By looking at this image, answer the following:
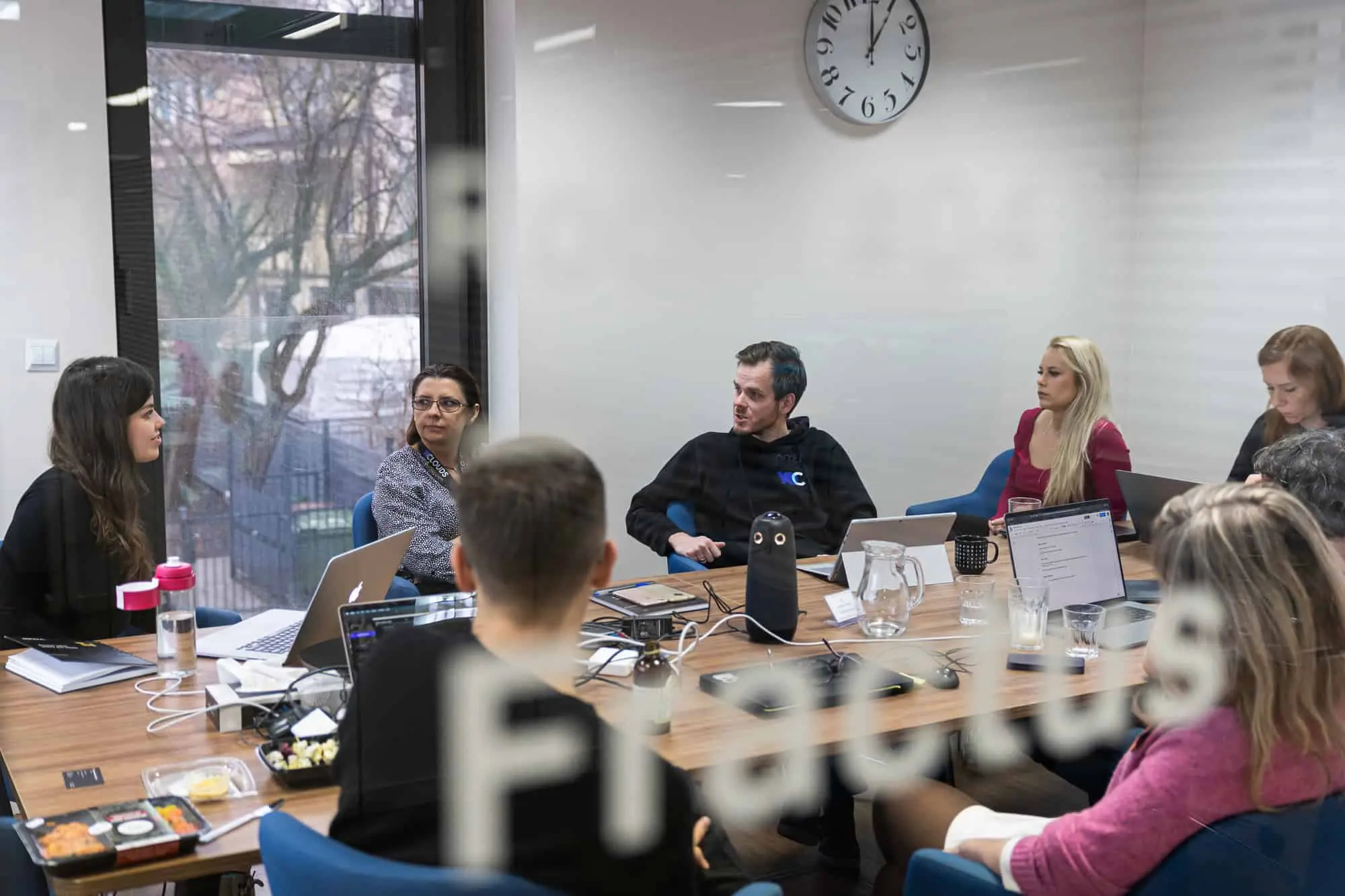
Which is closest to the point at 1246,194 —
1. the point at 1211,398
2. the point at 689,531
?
the point at 1211,398

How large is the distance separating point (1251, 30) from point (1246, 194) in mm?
452

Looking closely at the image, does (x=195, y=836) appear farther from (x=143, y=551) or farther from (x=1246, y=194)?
(x=1246, y=194)

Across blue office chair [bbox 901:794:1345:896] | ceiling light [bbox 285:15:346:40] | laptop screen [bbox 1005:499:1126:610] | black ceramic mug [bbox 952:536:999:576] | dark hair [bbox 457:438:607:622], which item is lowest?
blue office chair [bbox 901:794:1345:896]

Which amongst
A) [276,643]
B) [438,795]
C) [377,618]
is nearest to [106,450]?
[276,643]

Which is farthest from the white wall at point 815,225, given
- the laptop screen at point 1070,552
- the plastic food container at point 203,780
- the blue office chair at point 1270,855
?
the blue office chair at point 1270,855

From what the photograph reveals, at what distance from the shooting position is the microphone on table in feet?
6.82

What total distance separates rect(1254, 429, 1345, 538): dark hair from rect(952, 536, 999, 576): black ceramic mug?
0.56 m

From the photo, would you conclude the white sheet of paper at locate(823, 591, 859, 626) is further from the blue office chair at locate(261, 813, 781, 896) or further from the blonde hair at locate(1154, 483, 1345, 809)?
the blue office chair at locate(261, 813, 781, 896)

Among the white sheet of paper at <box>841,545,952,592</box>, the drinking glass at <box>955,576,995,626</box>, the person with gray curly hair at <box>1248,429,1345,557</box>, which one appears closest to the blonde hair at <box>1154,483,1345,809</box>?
the person with gray curly hair at <box>1248,429,1345,557</box>

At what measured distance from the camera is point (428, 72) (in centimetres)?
297

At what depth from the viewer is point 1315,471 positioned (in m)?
2.09

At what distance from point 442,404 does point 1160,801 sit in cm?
183

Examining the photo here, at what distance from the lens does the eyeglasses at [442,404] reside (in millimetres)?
2750

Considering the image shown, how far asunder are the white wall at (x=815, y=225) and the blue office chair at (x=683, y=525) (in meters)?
0.15
